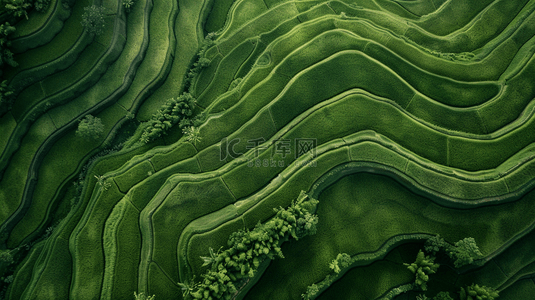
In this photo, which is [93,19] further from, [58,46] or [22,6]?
[22,6]

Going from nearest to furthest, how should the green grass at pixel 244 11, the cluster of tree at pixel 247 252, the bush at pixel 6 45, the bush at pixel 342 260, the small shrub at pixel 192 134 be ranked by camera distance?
the cluster of tree at pixel 247 252
the bush at pixel 342 260
the bush at pixel 6 45
the small shrub at pixel 192 134
the green grass at pixel 244 11

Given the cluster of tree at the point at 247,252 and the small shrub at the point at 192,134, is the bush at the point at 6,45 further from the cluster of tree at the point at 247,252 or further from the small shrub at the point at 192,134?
the cluster of tree at the point at 247,252

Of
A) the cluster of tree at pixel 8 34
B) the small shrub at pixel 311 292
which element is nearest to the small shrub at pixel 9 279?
the cluster of tree at pixel 8 34

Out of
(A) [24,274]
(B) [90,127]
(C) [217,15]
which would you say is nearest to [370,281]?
(B) [90,127]

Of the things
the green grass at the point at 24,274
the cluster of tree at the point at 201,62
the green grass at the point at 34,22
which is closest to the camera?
the green grass at the point at 24,274

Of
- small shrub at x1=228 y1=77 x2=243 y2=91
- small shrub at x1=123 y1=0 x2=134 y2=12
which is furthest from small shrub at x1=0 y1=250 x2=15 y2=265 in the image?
small shrub at x1=123 y1=0 x2=134 y2=12
